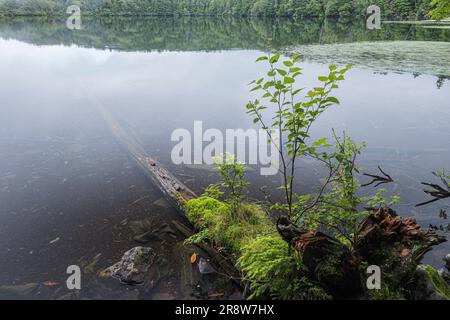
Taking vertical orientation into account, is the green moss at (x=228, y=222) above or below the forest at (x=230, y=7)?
below

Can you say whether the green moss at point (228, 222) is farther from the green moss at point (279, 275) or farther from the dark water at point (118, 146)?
the dark water at point (118, 146)

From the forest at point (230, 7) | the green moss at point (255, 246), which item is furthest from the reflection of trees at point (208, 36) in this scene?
the green moss at point (255, 246)

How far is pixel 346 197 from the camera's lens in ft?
16.4

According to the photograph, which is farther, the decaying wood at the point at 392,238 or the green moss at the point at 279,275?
the green moss at the point at 279,275

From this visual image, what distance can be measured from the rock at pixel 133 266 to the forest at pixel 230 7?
95465mm

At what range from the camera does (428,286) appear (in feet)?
13.2

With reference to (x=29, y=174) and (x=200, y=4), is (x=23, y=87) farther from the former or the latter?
(x=200, y=4)

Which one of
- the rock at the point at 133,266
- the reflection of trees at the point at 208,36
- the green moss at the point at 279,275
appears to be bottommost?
the rock at the point at 133,266

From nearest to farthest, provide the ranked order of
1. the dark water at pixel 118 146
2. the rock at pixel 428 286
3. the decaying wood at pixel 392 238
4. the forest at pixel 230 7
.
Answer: the rock at pixel 428 286 → the decaying wood at pixel 392 238 → the dark water at pixel 118 146 → the forest at pixel 230 7

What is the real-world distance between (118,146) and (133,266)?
23.1ft

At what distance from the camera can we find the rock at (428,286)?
391cm

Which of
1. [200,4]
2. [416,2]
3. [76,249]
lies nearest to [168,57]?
[76,249]

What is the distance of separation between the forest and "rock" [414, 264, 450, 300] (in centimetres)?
9445
